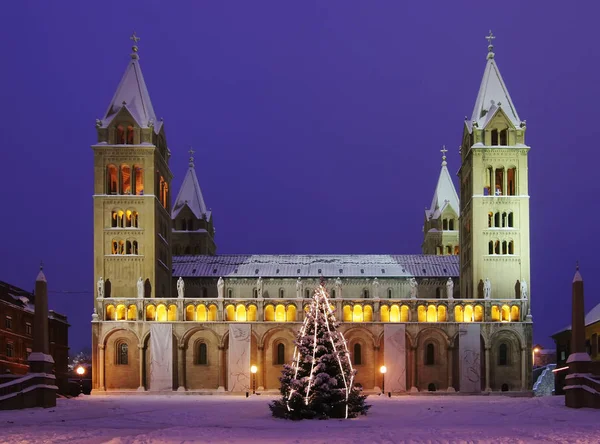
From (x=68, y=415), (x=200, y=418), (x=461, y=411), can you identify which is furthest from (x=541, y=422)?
(x=68, y=415)

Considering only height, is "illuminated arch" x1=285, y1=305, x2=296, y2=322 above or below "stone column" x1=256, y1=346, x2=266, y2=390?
above

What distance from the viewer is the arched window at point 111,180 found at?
90.2 m

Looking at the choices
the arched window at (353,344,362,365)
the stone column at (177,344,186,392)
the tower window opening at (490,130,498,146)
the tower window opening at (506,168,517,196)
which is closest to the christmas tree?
the stone column at (177,344,186,392)

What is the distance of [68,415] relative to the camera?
42625mm

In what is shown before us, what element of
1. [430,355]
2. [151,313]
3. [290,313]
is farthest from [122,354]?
[430,355]

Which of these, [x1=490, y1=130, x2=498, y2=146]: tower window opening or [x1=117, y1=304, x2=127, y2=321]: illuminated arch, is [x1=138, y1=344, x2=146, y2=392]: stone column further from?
[x1=490, y1=130, x2=498, y2=146]: tower window opening

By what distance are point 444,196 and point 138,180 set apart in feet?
142

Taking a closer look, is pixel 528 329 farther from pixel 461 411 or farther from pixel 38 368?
pixel 38 368

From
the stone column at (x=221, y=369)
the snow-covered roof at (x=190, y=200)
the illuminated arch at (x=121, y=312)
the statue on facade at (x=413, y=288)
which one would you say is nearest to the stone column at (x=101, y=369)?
the illuminated arch at (x=121, y=312)

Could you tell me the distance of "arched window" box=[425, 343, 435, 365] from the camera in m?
87.7

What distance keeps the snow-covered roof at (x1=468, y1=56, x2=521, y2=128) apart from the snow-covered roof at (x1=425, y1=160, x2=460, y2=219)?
22.6 meters

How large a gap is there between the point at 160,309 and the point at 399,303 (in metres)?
24.0

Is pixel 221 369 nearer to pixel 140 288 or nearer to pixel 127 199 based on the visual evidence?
pixel 140 288

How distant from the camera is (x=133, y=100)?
91.6 m
